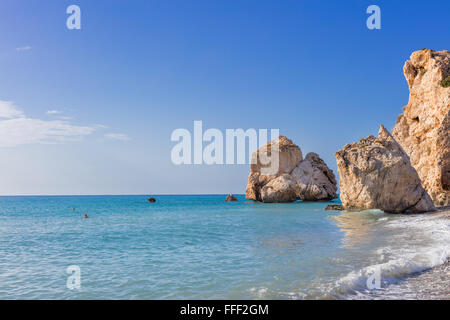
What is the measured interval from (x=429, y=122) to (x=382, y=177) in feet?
32.4

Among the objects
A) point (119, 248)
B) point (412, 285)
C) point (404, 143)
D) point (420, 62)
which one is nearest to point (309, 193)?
point (404, 143)

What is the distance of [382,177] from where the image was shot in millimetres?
27078

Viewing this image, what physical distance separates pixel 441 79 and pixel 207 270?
31593 millimetres

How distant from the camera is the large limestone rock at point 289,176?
6312 cm

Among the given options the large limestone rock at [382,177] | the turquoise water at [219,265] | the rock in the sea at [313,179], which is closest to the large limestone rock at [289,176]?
the rock in the sea at [313,179]

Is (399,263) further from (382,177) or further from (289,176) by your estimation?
(289,176)

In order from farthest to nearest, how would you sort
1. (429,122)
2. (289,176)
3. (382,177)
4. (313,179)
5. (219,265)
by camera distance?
(289,176) → (313,179) → (429,122) → (382,177) → (219,265)

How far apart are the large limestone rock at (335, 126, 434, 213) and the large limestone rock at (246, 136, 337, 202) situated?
1328 inches

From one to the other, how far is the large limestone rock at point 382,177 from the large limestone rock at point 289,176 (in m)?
33.7

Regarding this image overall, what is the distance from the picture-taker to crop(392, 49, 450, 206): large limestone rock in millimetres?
29922

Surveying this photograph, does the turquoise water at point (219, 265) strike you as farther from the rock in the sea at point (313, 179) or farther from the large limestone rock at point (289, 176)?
the large limestone rock at point (289, 176)

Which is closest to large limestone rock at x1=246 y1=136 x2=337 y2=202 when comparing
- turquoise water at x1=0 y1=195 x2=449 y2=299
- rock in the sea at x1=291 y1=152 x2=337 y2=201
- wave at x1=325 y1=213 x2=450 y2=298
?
rock in the sea at x1=291 y1=152 x2=337 y2=201

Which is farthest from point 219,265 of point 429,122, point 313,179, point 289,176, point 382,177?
point 313,179
